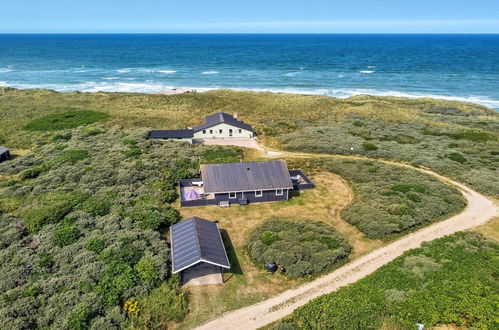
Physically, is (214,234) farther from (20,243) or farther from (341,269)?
(20,243)

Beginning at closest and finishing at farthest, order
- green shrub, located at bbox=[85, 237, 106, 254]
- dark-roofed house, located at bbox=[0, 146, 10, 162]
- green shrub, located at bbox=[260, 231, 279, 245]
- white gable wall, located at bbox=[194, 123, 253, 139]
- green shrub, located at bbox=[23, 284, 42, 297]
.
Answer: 1. green shrub, located at bbox=[23, 284, 42, 297]
2. green shrub, located at bbox=[85, 237, 106, 254]
3. green shrub, located at bbox=[260, 231, 279, 245]
4. dark-roofed house, located at bbox=[0, 146, 10, 162]
5. white gable wall, located at bbox=[194, 123, 253, 139]

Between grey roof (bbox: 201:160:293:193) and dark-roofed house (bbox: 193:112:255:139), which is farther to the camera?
dark-roofed house (bbox: 193:112:255:139)

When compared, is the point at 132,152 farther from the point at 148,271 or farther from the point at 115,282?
the point at 115,282

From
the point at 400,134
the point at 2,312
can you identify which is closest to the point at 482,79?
the point at 400,134

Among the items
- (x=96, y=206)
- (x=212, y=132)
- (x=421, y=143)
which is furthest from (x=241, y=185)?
(x=421, y=143)

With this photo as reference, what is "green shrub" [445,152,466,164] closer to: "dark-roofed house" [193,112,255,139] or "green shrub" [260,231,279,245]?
"dark-roofed house" [193,112,255,139]

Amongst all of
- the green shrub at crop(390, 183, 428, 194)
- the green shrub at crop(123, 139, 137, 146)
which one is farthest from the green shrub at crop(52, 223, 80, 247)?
the green shrub at crop(390, 183, 428, 194)

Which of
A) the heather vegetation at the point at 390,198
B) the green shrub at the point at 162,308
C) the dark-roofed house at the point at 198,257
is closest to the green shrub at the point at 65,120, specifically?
the heather vegetation at the point at 390,198

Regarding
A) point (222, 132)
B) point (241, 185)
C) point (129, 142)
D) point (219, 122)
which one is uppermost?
point (219, 122)
